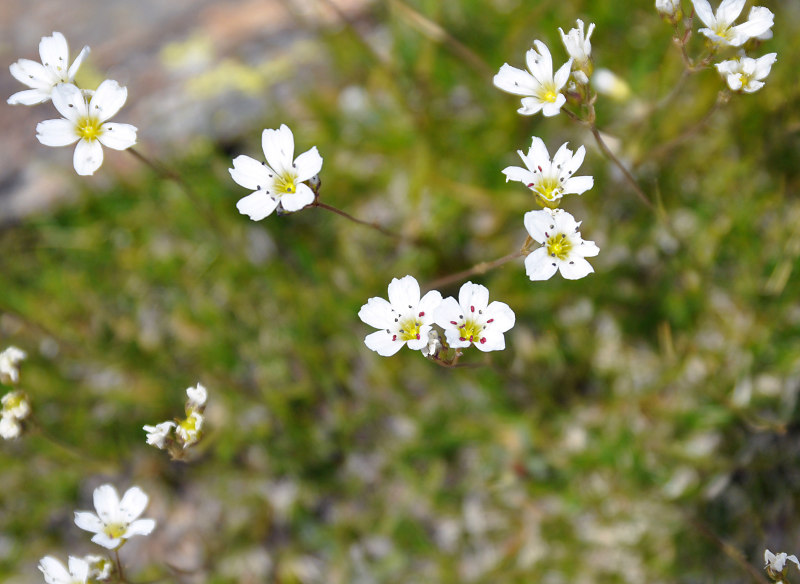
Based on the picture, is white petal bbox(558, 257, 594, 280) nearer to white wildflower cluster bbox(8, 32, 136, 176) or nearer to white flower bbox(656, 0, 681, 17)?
white flower bbox(656, 0, 681, 17)

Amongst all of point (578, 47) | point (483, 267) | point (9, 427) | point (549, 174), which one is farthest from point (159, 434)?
point (578, 47)

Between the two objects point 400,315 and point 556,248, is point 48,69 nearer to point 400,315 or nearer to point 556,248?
point 400,315

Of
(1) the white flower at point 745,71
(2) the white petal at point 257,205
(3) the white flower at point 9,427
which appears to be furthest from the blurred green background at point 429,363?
(2) the white petal at point 257,205

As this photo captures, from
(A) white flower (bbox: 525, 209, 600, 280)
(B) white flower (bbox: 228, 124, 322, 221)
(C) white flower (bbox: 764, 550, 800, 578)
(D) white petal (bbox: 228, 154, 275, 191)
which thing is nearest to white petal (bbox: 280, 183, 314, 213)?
(B) white flower (bbox: 228, 124, 322, 221)

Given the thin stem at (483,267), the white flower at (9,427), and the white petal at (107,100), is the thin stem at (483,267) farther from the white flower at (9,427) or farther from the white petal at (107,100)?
the white flower at (9,427)

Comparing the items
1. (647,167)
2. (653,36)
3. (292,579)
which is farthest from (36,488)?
(653,36)

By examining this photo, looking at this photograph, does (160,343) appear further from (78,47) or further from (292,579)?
(78,47)
